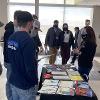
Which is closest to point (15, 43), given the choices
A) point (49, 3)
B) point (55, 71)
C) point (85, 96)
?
point (85, 96)

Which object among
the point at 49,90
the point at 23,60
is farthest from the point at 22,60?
the point at 49,90

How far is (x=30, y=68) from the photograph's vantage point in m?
2.70

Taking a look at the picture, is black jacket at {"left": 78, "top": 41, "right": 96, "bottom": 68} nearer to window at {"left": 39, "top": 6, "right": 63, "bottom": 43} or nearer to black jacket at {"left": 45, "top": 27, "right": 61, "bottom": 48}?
black jacket at {"left": 45, "top": 27, "right": 61, "bottom": 48}

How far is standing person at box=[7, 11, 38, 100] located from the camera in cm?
268

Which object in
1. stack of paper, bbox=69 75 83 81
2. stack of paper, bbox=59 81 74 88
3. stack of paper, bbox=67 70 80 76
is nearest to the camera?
stack of paper, bbox=59 81 74 88

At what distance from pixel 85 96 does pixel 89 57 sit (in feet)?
6.88

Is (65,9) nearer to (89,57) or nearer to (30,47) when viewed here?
(89,57)

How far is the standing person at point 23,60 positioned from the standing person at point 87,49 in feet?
7.25

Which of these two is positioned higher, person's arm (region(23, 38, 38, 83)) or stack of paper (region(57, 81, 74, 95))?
person's arm (region(23, 38, 38, 83))

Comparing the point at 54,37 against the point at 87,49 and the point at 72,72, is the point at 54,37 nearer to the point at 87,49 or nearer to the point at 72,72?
the point at 87,49

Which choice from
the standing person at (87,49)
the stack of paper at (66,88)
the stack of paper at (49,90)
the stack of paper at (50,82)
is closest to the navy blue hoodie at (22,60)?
the stack of paper at (49,90)

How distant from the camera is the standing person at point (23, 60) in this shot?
8.78 feet

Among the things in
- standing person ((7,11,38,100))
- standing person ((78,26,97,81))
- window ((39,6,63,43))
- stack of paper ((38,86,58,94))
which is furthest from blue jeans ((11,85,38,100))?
window ((39,6,63,43))

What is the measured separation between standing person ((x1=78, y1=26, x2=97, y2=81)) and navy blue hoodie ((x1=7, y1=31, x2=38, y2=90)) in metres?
2.24
